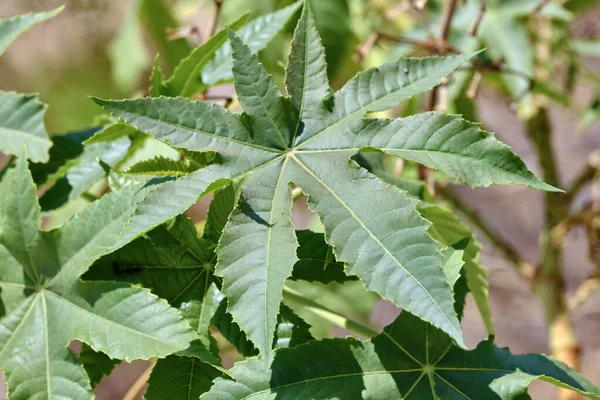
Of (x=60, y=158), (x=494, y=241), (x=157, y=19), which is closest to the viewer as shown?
(x=60, y=158)

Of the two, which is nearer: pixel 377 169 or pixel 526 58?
pixel 377 169

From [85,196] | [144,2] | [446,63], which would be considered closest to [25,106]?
[85,196]

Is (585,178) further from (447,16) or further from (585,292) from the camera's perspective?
(447,16)

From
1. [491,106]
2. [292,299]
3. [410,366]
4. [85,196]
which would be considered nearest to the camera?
[410,366]

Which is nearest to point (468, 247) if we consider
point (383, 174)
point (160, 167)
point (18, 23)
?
point (383, 174)

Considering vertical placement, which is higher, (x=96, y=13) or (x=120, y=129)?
(x=96, y=13)

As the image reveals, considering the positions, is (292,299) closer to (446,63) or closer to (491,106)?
(446,63)

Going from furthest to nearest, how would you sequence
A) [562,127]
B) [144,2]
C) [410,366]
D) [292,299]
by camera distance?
[562,127]
[144,2]
[292,299]
[410,366]
